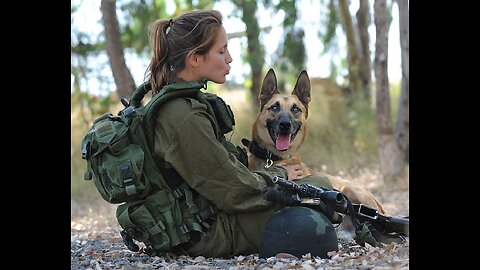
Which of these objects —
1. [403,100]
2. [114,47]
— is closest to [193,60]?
[114,47]

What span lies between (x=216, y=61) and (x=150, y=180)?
0.90 metres

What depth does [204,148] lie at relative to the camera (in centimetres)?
418

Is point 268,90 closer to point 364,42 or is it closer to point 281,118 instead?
point 281,118

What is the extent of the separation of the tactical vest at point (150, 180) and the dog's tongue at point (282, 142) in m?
1.62

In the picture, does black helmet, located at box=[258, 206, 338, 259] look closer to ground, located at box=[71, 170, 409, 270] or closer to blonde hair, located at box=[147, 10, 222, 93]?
ground, located at box=[71, 170, 409, 270]

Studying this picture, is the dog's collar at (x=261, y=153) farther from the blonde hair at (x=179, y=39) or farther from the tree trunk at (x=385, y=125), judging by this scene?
the tree trunk at (x=385, y=125)

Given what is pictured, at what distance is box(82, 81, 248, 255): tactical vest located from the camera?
13.8 ft

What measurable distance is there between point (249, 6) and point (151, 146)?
8505mm
